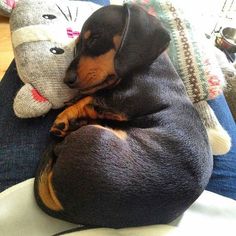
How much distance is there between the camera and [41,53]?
889mm

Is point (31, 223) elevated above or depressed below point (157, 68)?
below

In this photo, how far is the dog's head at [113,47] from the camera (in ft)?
2.81

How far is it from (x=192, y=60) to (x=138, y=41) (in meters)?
0.25

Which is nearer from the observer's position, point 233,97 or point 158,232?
point 158,232

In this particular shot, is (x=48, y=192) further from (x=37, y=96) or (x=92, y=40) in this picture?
(x=92, y=40)

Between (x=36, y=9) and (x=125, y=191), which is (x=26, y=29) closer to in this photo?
(x=36, y=9)

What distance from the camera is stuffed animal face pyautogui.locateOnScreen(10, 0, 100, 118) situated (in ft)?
2.86

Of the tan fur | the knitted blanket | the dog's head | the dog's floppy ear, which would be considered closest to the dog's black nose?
the dog's head

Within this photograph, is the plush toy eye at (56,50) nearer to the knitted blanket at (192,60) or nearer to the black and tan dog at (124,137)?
the black and tan dog at (124,137)

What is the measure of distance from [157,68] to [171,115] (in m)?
0.16

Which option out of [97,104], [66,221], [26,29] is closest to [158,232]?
[66,221]

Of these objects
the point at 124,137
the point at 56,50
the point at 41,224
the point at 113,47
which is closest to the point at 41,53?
the point at 56,50

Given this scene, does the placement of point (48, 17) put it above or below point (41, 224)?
above

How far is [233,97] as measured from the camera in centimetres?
141
